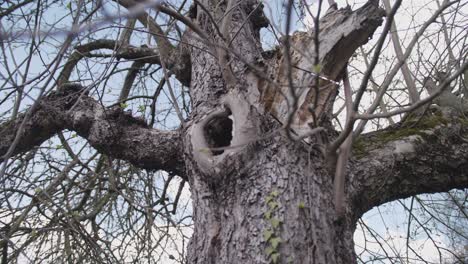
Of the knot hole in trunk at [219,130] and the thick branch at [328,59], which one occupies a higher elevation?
the thick branch at [328,59]

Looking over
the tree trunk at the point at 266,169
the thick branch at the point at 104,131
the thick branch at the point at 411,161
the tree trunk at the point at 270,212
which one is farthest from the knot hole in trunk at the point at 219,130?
the thick branch at the point at 411,161

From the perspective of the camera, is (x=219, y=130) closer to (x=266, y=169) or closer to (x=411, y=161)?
(x=266, y=169)

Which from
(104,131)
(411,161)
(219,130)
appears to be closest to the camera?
(219,130)

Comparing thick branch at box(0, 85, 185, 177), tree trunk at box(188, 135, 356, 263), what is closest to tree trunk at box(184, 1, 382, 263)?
tree trunk at box(188, 135, 356, 263)

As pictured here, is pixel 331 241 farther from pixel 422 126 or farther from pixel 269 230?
pixel 422 126

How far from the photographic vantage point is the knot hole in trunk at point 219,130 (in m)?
2.22

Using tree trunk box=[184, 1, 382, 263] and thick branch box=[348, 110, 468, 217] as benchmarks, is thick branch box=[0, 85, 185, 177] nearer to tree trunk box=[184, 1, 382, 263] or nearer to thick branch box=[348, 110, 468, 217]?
tree trunk box=[184, 1, 382, 263]

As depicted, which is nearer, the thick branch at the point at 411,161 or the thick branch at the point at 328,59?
the thick branch at the point at 328,59

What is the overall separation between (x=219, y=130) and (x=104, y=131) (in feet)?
2.34

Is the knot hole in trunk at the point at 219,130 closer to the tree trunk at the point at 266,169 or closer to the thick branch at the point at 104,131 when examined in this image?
the tree trunk at the point at 266,169

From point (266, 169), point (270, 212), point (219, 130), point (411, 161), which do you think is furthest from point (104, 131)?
point (411, 161)

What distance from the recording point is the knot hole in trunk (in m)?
2.22

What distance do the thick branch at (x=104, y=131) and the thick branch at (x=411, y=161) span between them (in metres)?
0.96

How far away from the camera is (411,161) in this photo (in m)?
2.47
